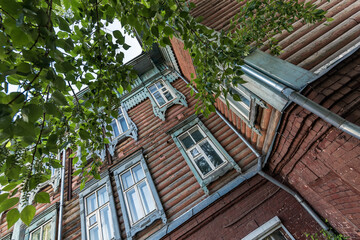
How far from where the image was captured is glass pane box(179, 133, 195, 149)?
5.86 metres

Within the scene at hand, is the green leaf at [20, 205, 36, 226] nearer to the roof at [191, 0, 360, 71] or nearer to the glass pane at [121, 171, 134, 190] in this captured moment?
the roof at [191, 0, 360, 71]

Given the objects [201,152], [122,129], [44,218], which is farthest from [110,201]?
[201,152]

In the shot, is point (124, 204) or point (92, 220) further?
point (92, 220)

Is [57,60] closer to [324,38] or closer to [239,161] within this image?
[324,38]

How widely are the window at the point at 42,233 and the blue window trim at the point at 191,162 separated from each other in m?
4.96

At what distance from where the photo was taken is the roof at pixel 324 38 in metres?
2.79

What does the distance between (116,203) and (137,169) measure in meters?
1.17

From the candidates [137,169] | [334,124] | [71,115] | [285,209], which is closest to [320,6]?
[334,124]

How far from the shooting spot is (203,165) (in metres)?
5.24

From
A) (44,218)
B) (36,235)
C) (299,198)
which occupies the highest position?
(44,218)

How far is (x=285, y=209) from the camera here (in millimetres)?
3791

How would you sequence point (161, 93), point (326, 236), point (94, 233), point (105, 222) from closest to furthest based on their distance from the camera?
point (326, 236)
point (94, 233)
point (105, 222)
point (161, 93)

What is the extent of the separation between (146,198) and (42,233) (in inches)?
146

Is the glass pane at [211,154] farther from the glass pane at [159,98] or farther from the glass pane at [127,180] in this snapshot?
the glass pane at [159,98]
